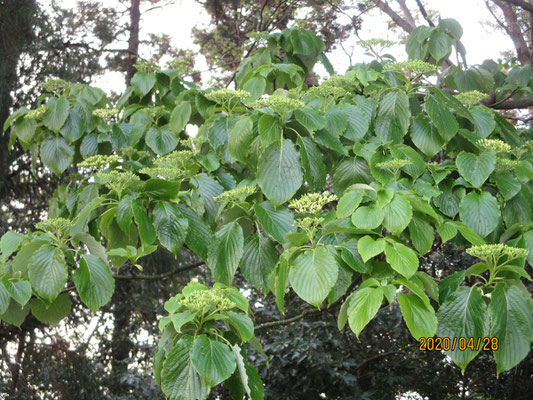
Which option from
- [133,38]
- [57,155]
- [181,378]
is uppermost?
[133,38]

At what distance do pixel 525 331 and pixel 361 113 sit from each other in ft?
3.07

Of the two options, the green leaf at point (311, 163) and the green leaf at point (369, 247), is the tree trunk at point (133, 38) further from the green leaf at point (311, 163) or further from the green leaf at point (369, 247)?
the green leaf at point (369, 247)

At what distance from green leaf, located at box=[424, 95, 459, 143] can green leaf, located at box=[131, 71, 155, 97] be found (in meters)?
1.29

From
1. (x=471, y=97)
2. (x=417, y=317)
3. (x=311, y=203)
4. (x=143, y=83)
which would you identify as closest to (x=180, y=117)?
(x=143, y=83)

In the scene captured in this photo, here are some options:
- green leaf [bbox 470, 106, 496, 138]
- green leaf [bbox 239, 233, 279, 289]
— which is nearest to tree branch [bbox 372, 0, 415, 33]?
green leaf [bbox 470, 106, 496, 138]

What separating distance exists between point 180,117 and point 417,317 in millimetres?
1360

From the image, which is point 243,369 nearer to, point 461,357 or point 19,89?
point 461,357

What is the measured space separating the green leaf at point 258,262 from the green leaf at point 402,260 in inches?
19.2

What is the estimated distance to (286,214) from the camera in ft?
5.61

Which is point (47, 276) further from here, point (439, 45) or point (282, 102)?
point (439, 45)

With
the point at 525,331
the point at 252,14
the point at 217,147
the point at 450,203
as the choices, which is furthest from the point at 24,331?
the point at 252,14

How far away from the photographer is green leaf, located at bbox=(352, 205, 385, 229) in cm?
144

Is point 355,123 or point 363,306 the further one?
point 355,123

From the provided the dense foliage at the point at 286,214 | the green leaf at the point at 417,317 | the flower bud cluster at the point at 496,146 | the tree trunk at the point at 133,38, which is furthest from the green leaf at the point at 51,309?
the tree trunk at the point at 133,38
